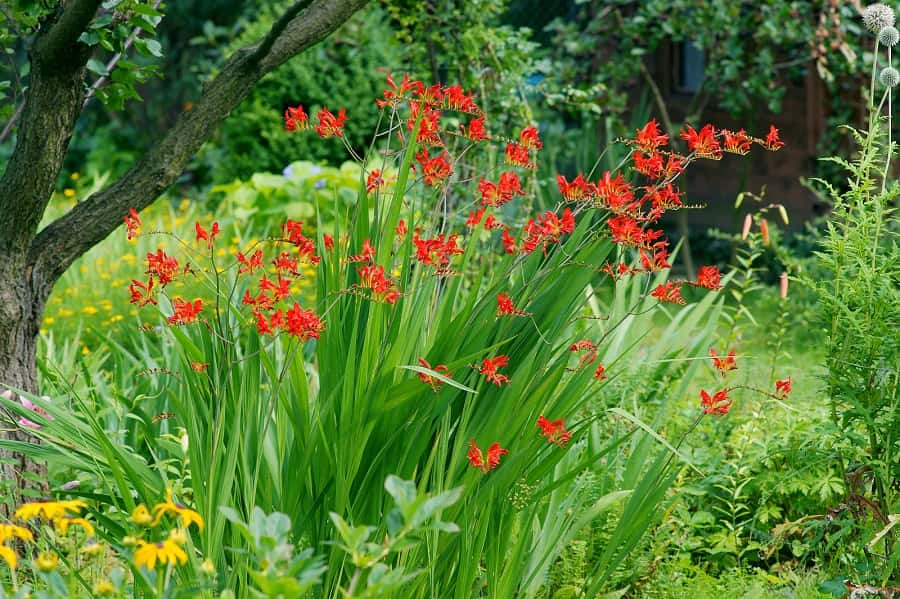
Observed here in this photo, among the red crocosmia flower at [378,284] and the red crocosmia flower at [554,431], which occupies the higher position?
the red crocosmia flower at [378,284]

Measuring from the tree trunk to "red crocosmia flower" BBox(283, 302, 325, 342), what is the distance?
3.57 ft

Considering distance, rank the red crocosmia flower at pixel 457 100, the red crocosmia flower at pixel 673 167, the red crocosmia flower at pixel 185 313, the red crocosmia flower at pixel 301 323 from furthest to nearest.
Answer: the red crocosmia flower at pixel 457 100 < the red crocosmia flower at pixel 673 167 < the red crocosmia flower at pixel 185 313 < the red crocosmia flower at pixel 301 323

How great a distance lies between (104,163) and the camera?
944cm

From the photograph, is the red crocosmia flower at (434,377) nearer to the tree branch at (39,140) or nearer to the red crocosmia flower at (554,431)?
the red crocosmia flower at (554,431)

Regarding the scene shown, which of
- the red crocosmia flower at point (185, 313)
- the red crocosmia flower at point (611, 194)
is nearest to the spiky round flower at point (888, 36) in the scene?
the red crocosmia flower at point (611, 194)

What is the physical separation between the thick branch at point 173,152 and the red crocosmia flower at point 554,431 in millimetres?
1196

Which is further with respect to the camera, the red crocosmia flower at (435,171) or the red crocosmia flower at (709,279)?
the red crocosmia flower at (435,171)

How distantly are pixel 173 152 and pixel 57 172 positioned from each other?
273 millimetres

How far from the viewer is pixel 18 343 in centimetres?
250

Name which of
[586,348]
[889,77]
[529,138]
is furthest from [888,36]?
[586,348]

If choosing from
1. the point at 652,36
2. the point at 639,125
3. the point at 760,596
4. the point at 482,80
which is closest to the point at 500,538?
the point at 760,596

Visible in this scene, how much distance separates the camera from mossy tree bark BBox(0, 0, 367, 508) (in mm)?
2428

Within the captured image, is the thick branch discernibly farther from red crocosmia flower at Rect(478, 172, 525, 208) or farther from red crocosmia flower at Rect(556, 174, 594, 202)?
red crocosmia flower at Rect(556, 174, 594, 202)

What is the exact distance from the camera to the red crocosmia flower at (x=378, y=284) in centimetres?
168
